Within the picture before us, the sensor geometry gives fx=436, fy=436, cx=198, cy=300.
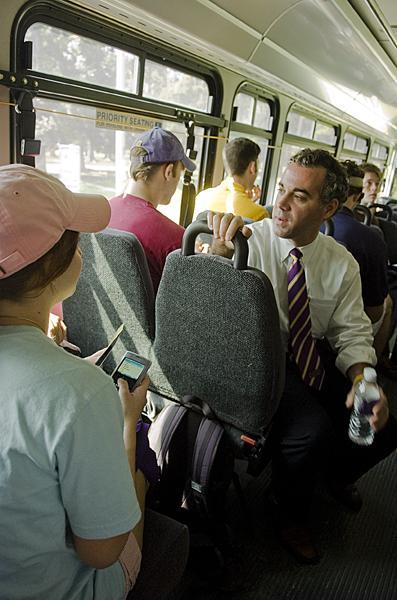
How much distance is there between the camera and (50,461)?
2.69 feet

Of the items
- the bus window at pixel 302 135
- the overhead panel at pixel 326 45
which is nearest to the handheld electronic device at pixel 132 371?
the overhead panel at pixel 326 45

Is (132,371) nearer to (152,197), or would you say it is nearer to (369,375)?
(369,375)

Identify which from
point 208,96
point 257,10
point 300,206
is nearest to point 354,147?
point 208,96

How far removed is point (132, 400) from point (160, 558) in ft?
1.44

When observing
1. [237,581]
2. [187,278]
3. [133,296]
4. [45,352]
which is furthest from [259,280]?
[237,581]

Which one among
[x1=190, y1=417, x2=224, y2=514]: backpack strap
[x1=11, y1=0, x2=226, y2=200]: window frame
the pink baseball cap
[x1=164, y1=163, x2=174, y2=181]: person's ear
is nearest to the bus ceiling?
[x1=11, y1=0, x2=226, y2=200]: window frame

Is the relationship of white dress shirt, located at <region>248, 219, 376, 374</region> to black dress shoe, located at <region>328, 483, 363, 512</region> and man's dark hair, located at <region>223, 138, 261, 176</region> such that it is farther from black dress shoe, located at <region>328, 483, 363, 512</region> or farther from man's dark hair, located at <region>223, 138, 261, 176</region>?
man's dark hair, located at <region>223, 138, 261, 176</region>

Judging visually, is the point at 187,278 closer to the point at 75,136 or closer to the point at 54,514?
the point at 54,514

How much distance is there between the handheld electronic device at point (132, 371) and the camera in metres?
1.33

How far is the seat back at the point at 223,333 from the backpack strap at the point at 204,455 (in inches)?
4.3

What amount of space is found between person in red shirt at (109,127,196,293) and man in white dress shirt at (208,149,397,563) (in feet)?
1.32

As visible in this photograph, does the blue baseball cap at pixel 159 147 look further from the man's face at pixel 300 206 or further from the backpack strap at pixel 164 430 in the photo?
the backpack strap at pixel 164 430

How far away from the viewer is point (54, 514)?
2.88 feet

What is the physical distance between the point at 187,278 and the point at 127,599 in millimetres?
1030
